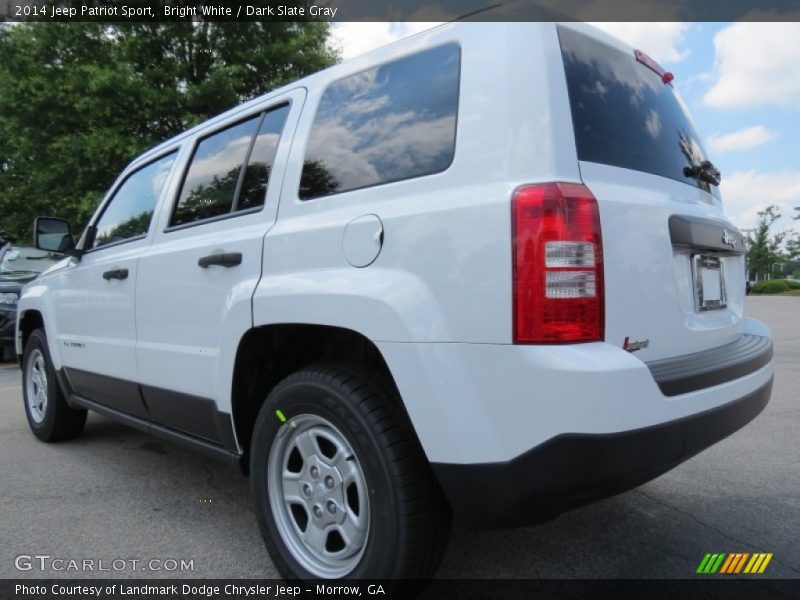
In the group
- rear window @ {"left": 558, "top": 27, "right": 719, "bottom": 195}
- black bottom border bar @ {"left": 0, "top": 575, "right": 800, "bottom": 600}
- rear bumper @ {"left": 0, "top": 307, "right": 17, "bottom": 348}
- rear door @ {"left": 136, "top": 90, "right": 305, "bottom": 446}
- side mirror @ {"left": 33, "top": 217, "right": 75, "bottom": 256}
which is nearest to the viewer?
rear window @ {"left": 558, "top": 27, "right": 719, "bottom": 195}

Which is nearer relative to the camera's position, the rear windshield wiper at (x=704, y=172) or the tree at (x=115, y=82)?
the rear windshield wiper at (x=704, y=172)

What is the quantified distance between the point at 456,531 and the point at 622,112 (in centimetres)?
185

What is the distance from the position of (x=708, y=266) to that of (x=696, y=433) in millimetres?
719

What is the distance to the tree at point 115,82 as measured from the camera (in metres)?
11.8

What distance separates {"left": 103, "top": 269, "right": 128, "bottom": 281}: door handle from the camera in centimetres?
314

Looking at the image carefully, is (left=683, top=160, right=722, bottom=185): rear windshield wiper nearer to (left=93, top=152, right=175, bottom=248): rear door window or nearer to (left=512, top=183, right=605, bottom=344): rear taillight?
(left=512, top=183, right=605, bottom=344): rear taillight

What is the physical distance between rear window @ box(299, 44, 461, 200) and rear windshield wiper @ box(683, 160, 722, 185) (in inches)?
42.1

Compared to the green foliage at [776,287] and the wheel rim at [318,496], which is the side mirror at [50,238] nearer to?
the wheel rim at [318,496]

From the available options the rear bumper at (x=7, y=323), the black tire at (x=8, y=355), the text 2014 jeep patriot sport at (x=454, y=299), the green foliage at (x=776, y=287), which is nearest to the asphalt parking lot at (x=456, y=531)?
the text 2014 jeep patriot sport at (x=454, y=299)

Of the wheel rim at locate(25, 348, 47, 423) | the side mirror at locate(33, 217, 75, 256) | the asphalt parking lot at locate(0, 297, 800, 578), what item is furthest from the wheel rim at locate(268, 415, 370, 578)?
the wheel rim at locate(25, 348, 47, 423)

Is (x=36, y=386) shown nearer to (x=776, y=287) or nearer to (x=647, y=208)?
(x=647, y=208)

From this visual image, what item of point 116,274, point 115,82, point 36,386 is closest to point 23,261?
point 115,82

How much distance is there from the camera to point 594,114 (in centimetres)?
193

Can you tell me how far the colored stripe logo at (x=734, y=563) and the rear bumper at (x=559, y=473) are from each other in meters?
0.86
